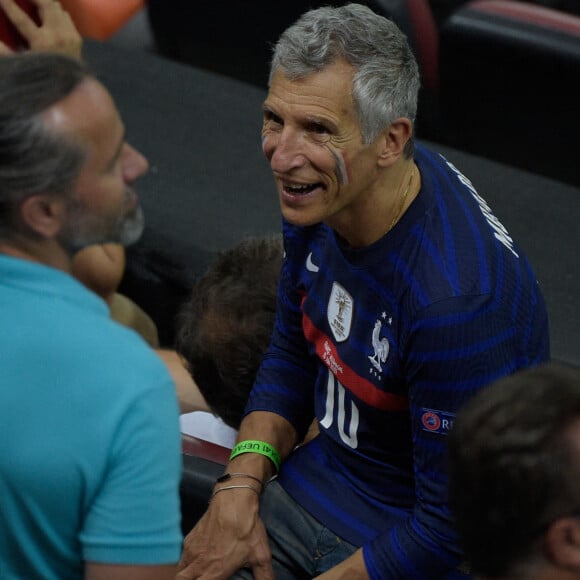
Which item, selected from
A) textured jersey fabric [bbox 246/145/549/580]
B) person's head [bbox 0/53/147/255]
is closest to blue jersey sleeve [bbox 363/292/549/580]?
textured jersey fabric [bbox 246/145/549/580]

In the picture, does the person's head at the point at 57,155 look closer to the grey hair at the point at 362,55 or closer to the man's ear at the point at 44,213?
the man's ear at the point at 44,213

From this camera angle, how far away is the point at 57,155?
42.8 inches

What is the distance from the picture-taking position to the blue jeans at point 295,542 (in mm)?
1736

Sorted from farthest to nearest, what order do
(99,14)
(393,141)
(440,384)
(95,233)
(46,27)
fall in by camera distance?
(99,14) < (46,27) < (393,141) < (440,384) < (95,233)

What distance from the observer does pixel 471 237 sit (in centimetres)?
156

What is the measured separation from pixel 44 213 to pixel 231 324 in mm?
809

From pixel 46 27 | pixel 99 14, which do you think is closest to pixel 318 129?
pixel 46 27

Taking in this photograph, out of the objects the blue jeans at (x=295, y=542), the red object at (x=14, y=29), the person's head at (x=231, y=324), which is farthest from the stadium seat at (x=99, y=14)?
the blue jeans at (x=295, y=542)

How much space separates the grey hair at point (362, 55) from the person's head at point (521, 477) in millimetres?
606

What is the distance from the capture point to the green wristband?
184 cm

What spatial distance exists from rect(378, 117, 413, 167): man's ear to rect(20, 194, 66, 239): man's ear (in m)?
0.62

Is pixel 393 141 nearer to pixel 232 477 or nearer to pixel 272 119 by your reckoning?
pixel 272 119

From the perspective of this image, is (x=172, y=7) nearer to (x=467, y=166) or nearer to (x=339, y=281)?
(x=467, y=166)

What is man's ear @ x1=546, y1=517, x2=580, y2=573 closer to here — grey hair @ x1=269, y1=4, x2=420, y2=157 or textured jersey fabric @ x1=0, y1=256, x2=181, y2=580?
textured jersey fabric @ x1=0, y1=256, x2=181, y2=580
